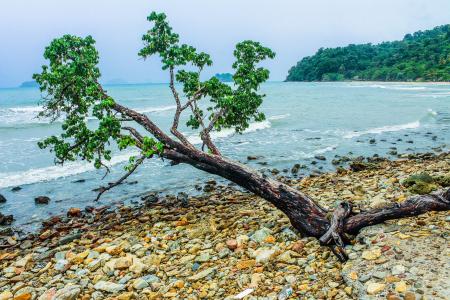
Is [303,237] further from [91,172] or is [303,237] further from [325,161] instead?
[91,172]

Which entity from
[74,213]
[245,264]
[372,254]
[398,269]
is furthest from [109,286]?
[74,213]

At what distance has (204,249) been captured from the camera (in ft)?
27.9

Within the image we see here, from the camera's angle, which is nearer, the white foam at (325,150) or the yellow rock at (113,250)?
the yellow rock at (113,250)

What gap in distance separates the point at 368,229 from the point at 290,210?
65.2 inches

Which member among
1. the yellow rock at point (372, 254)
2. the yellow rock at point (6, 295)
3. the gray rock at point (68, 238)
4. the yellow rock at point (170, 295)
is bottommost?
the gray rock at point (68, 238)

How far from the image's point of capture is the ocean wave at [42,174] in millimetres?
17766

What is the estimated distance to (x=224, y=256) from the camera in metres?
7.96

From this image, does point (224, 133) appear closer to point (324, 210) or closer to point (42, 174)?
point (42, 174)

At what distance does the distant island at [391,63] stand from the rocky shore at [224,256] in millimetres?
117706

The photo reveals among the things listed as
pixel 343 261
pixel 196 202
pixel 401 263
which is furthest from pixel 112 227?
pixel 401 263

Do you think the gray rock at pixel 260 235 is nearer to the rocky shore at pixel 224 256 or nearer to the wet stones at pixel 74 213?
the rocky shore at pixel 224 256

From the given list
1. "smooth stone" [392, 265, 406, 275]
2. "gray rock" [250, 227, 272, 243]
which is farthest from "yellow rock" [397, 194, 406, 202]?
"smooth stone" [392, 265, 406, 275]

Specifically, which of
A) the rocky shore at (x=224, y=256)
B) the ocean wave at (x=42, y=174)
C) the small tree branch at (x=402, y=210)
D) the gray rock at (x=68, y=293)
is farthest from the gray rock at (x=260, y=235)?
the ocean wave at (x=42, y=174)

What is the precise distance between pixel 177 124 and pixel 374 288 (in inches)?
303
